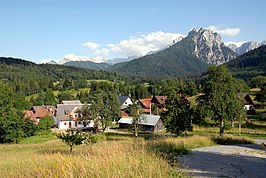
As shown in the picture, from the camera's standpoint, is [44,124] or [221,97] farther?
[44,124]

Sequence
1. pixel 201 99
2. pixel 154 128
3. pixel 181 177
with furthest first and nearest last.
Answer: pixel 154 128 < pixel 201 99 < pixel 181 177

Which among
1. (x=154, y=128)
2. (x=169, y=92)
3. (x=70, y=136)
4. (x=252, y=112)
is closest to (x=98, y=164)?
(x=70, y=136)

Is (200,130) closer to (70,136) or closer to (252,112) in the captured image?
(252,112)

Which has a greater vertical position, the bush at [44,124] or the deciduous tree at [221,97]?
the deciduous tree at [221,97]

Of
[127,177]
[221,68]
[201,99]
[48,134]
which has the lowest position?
[48,134]

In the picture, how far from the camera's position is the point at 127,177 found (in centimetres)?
509

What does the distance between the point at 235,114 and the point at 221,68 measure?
6.38 meters

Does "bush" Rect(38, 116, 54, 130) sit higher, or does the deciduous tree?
the deciduous tree

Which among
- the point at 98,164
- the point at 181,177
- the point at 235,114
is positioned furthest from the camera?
the point at 235,114

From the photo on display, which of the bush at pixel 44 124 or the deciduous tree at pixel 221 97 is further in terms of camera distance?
the bush at pixel 44 124

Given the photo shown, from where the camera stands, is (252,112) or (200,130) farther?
(252,112)

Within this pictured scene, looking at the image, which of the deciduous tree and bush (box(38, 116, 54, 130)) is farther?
bush (box(38, 116, 54, 130))

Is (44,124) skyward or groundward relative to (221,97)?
groundward

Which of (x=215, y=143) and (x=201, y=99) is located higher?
(x=201, y=99)
